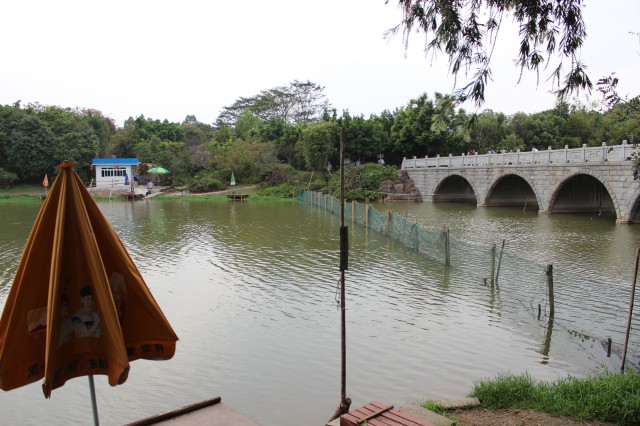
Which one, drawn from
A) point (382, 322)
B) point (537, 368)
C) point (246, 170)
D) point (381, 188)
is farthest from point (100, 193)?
point (537, 368)

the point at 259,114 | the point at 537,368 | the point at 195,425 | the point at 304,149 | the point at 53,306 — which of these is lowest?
the point at 537,368

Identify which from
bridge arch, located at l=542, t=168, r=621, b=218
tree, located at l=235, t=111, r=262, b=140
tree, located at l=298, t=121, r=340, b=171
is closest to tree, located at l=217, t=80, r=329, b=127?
tree, located at l=235, t=111, r=262, b=140

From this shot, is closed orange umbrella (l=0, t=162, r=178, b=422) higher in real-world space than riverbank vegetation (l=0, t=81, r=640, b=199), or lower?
lower

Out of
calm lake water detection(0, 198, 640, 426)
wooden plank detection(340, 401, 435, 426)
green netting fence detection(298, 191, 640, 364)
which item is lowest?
calm lake water detection(0, 198, 640, 426)

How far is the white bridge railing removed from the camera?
25141mm

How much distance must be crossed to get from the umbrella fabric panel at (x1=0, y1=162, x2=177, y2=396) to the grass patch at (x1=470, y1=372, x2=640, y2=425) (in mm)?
4465

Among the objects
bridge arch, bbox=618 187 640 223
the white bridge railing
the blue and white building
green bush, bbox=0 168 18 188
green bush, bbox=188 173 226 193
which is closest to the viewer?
bridge arch, bbox=618 187 640 223

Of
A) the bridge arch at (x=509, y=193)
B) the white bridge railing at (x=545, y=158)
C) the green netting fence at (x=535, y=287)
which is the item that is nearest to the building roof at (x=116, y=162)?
the white bridge railing at (x=545, y=158)

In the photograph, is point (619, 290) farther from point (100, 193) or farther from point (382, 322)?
point (100, 193)

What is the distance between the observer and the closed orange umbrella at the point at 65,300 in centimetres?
394

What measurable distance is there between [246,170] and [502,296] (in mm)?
44058

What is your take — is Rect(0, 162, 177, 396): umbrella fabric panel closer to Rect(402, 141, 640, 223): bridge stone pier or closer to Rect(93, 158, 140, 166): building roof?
Rect(402, 141, 640, 223): bridge stone pier

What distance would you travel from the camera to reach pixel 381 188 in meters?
45.6

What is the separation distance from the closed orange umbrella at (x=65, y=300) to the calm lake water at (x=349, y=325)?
2880 millimetres
